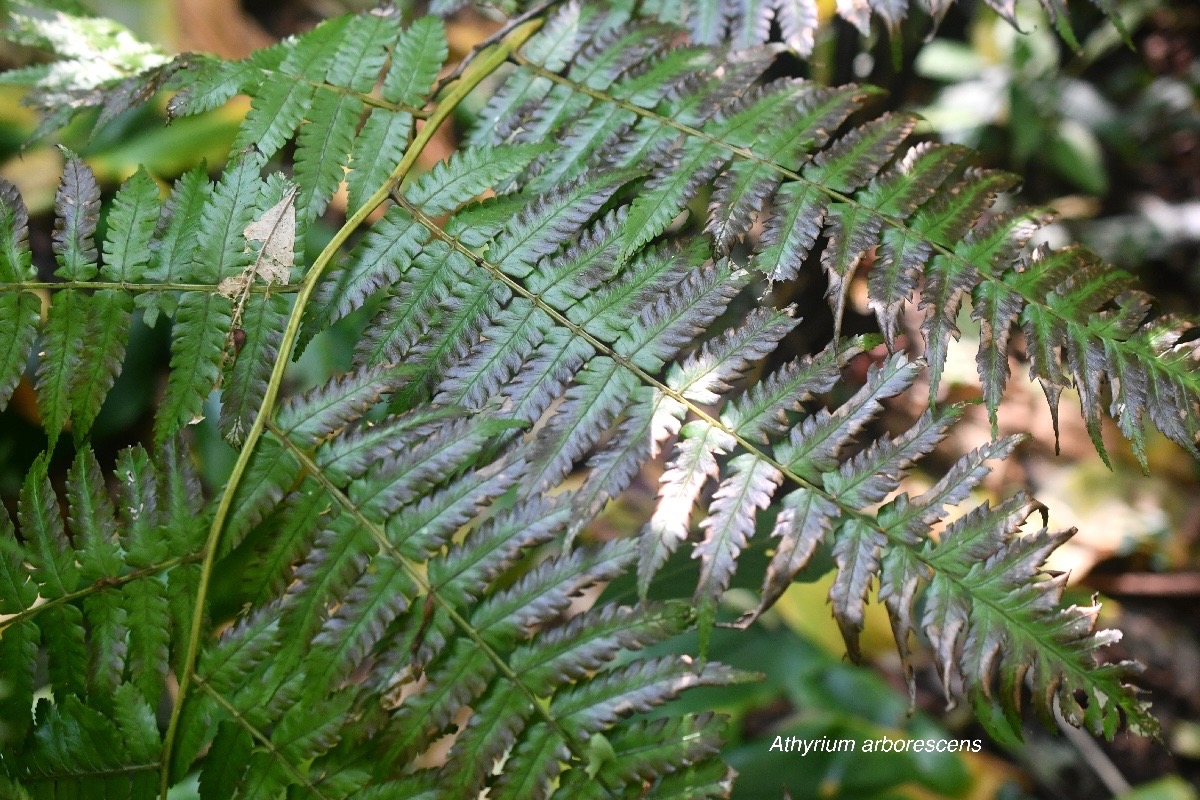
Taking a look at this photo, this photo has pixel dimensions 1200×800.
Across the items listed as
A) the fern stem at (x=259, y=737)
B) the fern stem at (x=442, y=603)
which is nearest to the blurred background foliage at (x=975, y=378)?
the fern stem at (x=442, y=603)

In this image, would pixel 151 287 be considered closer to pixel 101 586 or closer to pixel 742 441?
pixel 101 586

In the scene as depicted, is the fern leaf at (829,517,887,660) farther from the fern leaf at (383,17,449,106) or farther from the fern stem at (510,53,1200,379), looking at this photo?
the fern leaf at (383,17,449,106)

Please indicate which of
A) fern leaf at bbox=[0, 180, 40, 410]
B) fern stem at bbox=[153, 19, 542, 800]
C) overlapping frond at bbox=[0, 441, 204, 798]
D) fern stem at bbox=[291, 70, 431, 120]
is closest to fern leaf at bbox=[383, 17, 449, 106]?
fern stem at bbox=[291, 70, 431, 120]

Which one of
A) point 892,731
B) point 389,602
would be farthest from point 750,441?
point 892,731

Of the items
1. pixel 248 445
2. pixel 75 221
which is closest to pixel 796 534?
pixel 248 445

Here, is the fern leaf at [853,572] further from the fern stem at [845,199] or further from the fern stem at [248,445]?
the fern stem at [248,445]

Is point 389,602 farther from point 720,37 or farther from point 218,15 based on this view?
point 218,15
